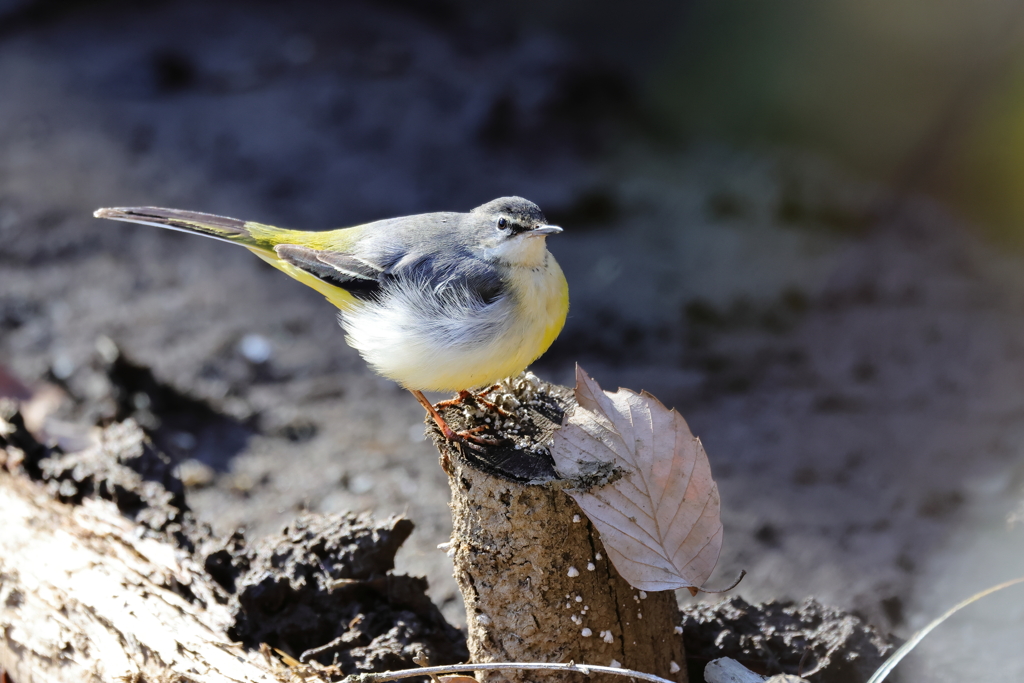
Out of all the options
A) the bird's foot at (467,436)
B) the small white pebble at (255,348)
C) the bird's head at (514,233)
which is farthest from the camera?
the small white pebble at (255,348)

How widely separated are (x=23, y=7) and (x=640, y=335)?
9.01 meters

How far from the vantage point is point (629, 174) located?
830cm

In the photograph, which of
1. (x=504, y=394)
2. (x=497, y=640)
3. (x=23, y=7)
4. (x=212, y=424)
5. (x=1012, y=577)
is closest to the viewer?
(x=497, y=640)

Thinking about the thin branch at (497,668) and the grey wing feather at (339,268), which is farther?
the grey wing feather at (339,268)

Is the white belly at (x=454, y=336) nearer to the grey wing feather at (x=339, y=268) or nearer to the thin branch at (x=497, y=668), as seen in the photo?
the grey wing feather at (x=339, y=268)

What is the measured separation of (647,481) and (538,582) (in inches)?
20.5

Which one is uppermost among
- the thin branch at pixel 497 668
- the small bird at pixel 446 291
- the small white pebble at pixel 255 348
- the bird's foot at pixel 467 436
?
the small white pebble at pixel 255 348

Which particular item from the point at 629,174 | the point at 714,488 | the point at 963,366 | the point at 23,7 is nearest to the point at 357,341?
the point at 714,488

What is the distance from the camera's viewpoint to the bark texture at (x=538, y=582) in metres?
2.87

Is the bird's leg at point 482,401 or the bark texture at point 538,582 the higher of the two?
the bird's leg at point 482,401

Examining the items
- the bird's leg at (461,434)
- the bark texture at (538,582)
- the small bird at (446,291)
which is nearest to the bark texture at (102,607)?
the bark texture at (538,582)

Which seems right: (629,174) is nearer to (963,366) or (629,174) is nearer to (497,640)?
(963,366)

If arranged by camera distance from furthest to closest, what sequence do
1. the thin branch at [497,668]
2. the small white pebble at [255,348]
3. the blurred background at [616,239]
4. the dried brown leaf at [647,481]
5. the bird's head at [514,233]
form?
the small white pebble at [255,348] < the blurred background at [616,239] < the bird's head at [514,233] < the dried brown leaf at [647,481] < the thin branch at [497,668]

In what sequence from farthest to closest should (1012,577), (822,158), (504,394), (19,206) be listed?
(822,158), (19,206), (1012,577), (504,394)
